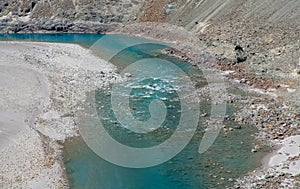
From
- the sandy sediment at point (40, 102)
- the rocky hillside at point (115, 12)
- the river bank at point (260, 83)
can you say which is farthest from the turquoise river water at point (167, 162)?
the rocky hillside at point (115, 12)

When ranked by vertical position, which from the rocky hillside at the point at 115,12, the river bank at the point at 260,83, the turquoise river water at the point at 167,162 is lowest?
the turquoise river water at the point at 167,162

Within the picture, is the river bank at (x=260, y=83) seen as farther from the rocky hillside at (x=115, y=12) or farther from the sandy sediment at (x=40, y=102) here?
the sandy sediment at (x=40, y=102)

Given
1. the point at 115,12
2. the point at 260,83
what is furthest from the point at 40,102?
the point at 115,12

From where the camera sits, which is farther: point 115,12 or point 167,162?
point 115,12

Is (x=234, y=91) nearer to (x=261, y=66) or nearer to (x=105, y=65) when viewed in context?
(x=261, y=66)

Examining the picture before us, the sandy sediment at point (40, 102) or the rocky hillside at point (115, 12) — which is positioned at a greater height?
the rocky hillside at point (115, 12)

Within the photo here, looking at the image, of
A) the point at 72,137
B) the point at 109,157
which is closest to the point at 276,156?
the point at 109,157

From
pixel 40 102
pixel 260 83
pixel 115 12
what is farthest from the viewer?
pixel 115 12

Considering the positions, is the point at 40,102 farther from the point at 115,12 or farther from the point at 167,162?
the point at 115,12
